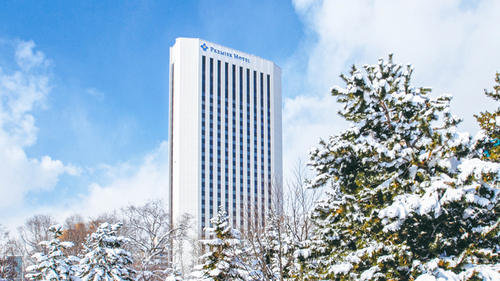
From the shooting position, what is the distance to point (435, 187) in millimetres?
7688

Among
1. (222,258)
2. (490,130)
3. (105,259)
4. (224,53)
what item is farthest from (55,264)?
(224,53)

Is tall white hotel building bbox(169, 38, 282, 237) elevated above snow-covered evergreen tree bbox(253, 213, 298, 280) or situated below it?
above

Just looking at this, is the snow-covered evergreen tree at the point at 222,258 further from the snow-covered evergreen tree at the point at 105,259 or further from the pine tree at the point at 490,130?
the pine tree at the point at 490,130

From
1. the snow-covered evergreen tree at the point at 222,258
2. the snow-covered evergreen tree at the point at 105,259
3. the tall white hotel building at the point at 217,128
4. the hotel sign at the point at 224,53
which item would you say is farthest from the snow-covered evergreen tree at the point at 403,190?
the hotel sign at the point at 224,53

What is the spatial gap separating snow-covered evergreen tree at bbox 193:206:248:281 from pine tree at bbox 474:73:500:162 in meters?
9.58

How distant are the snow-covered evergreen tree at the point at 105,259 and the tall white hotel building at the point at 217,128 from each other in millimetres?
66116

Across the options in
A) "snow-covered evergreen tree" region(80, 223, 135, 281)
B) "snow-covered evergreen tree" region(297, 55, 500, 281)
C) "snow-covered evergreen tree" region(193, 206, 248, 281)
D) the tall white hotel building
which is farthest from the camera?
the tall white hotel building

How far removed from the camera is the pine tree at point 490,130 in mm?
8305

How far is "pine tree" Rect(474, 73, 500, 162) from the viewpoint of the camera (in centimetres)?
830

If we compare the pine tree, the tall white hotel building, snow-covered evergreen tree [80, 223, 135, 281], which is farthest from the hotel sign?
the pine tree

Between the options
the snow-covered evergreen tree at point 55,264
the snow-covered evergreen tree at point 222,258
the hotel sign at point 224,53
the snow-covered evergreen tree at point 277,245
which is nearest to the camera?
the snow-covered evergreen tree at point 277,245

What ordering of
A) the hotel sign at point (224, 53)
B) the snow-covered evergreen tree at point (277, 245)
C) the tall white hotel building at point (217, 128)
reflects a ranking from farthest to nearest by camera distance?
the hotel sign at point (224, 53), the tall white hotel building at point (217, 128), the snow-covered evergreen tree at point (277, 245)

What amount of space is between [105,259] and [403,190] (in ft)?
49.8

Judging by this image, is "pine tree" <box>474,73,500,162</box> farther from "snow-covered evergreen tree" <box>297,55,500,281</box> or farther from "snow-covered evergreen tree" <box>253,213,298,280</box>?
"snow-covered evergreen tree" <box>253,213,298,280</box>
